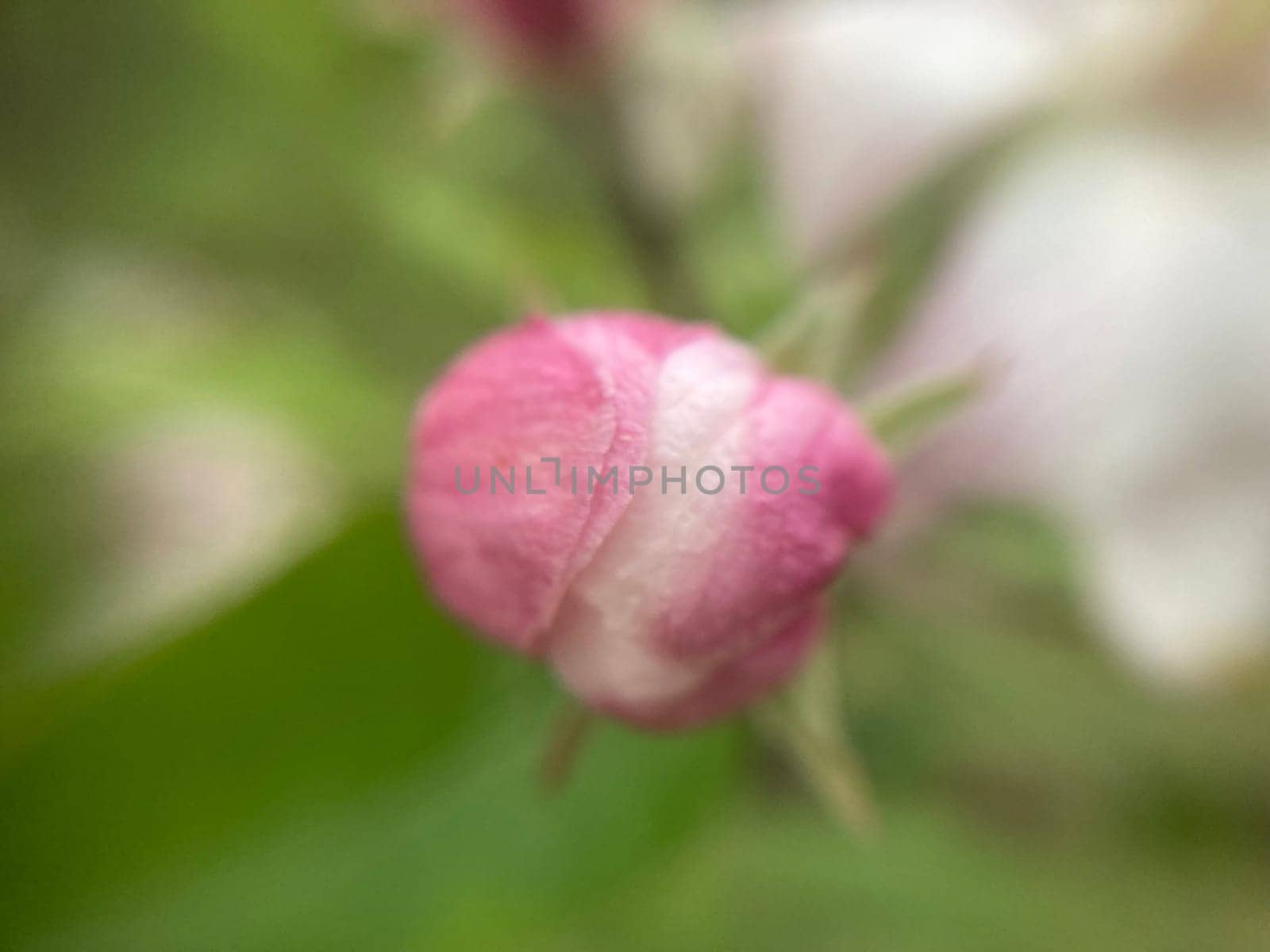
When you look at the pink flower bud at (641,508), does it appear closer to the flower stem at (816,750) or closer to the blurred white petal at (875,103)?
the flower stem at (816,750)

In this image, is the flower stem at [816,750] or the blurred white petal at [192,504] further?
the blurred white petal at [192,504]

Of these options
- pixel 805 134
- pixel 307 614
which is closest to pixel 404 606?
pixel 307 614

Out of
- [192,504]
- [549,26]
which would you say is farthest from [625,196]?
[192,504]

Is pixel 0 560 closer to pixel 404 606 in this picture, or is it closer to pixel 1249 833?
pixel 404 606

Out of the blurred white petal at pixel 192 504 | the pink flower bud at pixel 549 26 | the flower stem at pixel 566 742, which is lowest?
the blurred white petal at pixel 192 504

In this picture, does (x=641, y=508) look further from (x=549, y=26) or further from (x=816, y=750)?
(x=549, y=26)

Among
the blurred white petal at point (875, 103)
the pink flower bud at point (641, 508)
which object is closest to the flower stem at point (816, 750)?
the pink flower bud at point (641, 508)
